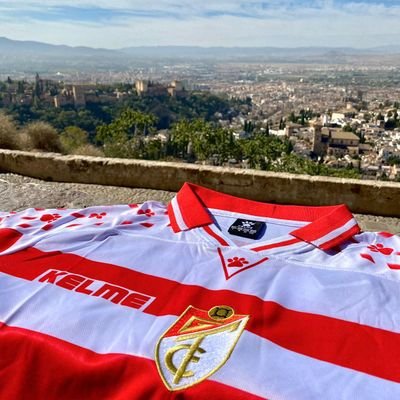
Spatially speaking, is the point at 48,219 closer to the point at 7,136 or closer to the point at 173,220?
the point at 173,220

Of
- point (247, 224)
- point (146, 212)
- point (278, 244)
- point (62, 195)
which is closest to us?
point (278, 244)

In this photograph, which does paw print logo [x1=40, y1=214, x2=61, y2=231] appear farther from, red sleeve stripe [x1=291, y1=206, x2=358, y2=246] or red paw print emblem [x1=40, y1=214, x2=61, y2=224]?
red sleeve stripe [x1=291, y1=206, x2=358, y2=246]

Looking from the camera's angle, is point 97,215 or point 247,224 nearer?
point 247,224

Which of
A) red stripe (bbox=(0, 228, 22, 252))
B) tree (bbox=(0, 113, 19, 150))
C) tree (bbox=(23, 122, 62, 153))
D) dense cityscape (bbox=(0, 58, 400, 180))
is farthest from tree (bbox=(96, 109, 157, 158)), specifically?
red stripe (bbox=(0, 228, 22, 252))

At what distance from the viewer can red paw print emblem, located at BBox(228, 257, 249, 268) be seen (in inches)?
69.9

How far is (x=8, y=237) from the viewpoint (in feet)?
6.60

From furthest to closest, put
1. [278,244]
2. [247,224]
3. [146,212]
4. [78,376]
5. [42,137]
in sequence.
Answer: [42,137] → [146,212] → [247,224] → [278,244] → [78,376]

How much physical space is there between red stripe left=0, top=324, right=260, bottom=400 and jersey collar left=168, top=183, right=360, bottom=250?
90 cm

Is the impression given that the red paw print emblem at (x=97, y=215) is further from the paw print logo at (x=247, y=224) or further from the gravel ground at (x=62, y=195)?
the gravel ground at (x=62, y=195)

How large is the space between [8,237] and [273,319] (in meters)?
1.33

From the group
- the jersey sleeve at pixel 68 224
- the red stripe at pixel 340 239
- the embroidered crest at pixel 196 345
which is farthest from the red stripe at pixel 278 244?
the jersey sleeve at pixel 68 224

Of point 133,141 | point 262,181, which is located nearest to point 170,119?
point 133,141

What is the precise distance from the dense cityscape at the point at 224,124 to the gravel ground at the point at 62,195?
4.87 m

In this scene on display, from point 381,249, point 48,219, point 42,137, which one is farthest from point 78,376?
point 42,137
